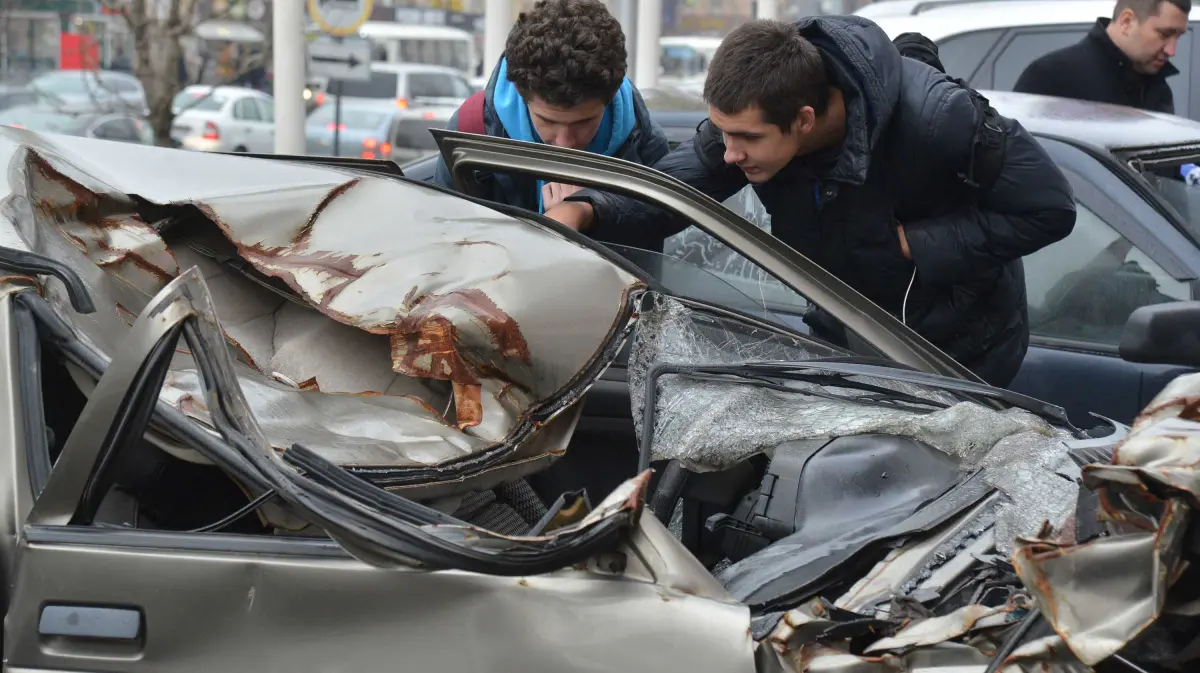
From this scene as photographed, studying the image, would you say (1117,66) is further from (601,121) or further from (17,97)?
(17,97)

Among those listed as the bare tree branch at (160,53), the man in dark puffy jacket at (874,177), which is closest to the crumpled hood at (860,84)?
the man in dark puffy jacket at (874,177)

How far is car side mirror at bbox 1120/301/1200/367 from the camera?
2.52 meters

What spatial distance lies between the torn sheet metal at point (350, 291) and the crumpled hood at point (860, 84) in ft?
2.22

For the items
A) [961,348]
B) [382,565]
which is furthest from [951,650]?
[961,348]

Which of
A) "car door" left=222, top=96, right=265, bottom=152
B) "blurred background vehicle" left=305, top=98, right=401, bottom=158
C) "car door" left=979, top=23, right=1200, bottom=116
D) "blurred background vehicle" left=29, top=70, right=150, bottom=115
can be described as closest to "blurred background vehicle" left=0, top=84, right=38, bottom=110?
"blurred background vehicle" left=29, top=70, right=150, bottom=115

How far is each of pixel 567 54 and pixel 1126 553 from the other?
1747 millimetres

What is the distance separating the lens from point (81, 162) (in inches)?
103

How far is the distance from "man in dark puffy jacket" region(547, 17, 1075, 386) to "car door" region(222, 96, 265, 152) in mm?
17170

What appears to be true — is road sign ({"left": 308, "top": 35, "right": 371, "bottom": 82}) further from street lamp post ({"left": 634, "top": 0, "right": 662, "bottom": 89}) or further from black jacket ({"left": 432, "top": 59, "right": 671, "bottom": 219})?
black jacket ({"left": 432, "top": 59, "right": 671, "bottom": 219})

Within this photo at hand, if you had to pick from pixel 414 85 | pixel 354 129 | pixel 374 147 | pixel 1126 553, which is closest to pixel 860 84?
pixel 1126 553

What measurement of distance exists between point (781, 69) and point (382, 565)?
152 cm

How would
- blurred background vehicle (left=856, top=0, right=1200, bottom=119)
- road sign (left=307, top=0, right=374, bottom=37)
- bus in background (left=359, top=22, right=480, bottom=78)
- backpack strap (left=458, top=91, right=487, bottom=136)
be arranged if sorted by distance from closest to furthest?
backpack strap (left=458, top=91, right=487, bottom=136)
blurred background vehicle (left=856, top=0, right=1200, bottom=119)
road sign (left=307, top=0, right=374, bottom=37)
bus in background (left=359, top=22, right=480, bottom=78)

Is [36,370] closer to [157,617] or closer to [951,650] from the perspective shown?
[157,617]

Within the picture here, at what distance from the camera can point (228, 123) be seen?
1934cm
